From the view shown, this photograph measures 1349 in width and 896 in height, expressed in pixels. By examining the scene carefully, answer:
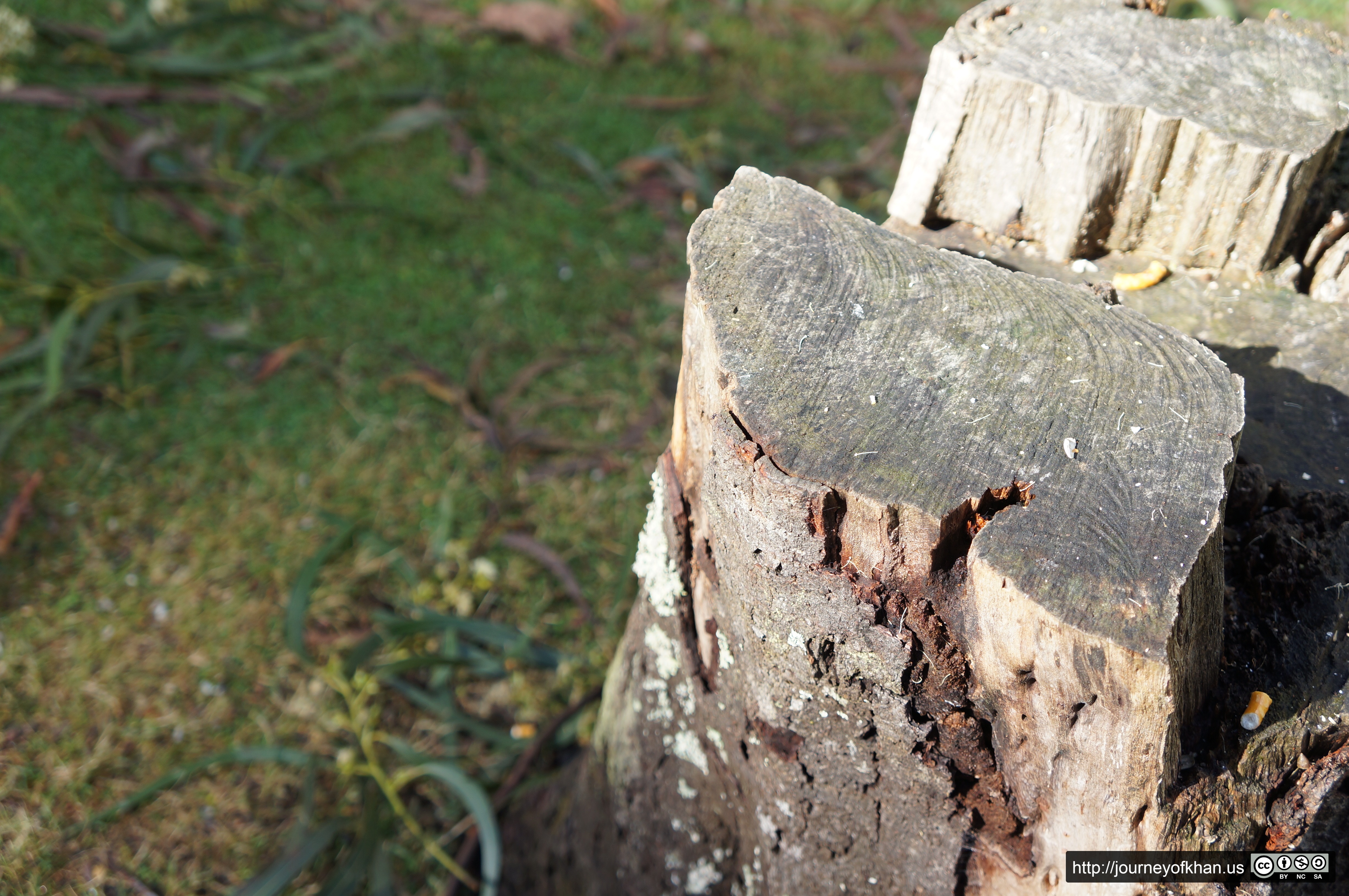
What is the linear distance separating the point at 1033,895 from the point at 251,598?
Result: 1901 mm

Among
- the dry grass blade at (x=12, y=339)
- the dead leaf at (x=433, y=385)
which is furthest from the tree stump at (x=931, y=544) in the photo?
the dry grass blade at (x=12, y=339)

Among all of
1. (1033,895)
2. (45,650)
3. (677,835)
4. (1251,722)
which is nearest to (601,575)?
(677,835)

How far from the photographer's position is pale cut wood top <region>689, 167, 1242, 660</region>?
806 millimetres

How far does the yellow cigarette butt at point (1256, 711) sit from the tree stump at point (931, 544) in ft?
0.24

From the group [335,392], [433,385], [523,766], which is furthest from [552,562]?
[335,392]

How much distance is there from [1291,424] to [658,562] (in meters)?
0.82

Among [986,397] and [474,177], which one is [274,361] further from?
[986,397]

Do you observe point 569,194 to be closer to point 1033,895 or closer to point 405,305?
point 405,305

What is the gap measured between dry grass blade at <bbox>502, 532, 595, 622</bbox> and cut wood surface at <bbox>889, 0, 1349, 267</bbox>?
1.32 meters

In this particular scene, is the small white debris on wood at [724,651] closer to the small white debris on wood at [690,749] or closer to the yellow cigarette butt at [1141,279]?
the small white debris on wood at [690,749]

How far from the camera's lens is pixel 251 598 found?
2207mm

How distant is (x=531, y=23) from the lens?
148 inches

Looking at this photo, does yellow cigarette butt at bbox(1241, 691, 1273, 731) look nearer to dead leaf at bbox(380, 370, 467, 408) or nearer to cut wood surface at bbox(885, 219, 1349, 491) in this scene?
cut wood surface at bbox(885, 219, 1349, 491)

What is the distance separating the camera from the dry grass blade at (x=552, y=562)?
2279 millimetres
